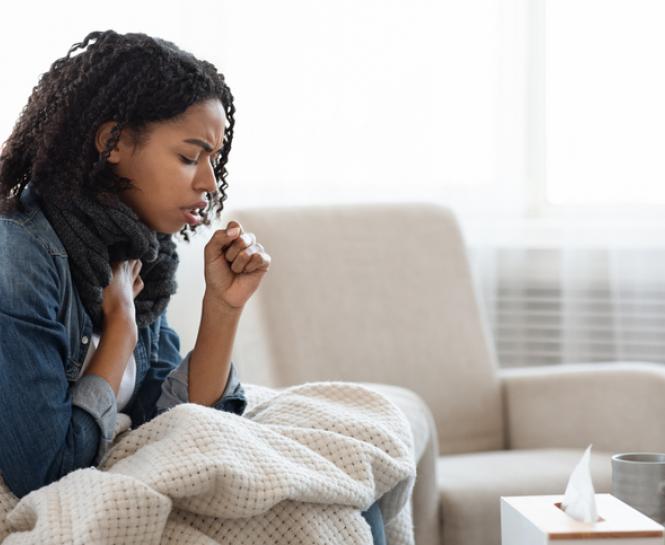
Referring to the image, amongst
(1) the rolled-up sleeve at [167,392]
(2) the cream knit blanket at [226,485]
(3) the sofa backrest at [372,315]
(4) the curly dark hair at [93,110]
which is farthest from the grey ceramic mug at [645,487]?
(3) the sofa backrest at [372,315]

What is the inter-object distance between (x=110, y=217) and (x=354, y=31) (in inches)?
58.6

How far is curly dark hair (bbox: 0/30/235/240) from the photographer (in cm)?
128

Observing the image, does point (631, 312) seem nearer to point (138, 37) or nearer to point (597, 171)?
point (597, 171)

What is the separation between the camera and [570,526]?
104 centimetres

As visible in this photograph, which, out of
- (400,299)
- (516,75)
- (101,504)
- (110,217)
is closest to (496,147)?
(516,75)

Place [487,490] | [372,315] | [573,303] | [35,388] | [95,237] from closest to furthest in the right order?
1. [35,388]
2. [95,237]
3. [487,490]
4. [372,315]
5. [573,303]

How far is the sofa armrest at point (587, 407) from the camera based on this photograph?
78.9 inches

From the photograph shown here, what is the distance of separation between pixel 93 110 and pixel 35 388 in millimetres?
335

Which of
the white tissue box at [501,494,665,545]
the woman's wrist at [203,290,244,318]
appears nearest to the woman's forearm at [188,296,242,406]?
the woman's wrist at [203,290,244,318]

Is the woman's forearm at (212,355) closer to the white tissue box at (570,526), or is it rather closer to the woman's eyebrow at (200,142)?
the woman's eyebrow at (200,142)

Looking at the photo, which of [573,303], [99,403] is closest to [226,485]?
[99,403]

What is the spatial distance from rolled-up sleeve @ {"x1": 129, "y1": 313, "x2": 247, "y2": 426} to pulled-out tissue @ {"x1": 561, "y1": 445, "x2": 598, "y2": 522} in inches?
21.0

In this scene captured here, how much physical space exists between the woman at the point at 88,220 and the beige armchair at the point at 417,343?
0.72 m

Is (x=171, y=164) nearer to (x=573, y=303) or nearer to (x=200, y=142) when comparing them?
(x=200, y=142)
